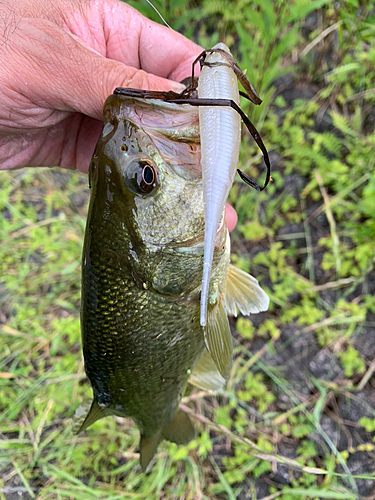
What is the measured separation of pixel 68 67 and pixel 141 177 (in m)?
0.65

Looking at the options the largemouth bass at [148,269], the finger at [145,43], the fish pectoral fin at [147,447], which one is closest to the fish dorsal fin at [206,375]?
the largemouth bass at [148,269]

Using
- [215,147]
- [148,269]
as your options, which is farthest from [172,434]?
[215,147]

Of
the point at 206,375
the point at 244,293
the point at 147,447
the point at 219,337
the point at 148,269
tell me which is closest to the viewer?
the point at 148,269

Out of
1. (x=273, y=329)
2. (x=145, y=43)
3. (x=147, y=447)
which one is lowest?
(x=147, y=447)

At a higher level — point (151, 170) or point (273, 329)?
point (151, 170)

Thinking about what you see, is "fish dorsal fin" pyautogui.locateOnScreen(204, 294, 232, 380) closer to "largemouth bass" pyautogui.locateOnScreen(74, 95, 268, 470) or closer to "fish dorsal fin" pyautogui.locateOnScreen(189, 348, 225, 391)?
"largemouth bass" pyautogui.locateOnScreen(74, 95, 268, 470)

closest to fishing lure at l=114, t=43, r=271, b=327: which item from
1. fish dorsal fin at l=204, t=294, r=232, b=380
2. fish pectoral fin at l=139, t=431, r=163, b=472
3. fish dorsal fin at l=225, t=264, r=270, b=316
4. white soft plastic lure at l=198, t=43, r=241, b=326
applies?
white soft plastic lure at l=198, t=43, r=241, b=326

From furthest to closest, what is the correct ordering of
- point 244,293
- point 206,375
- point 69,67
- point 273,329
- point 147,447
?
1. point 273,329
2. point 206,375
3. point 147,447
4. point 244,293
5. point 69,67

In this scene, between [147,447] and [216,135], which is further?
[147,447]

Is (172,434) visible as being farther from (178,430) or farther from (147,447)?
(147,447)

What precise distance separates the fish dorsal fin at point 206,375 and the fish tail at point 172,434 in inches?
8.1

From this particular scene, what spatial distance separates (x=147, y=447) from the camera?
6.08ft

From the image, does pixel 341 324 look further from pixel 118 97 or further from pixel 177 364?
pixel 118 97

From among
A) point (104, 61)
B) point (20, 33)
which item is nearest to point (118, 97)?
point (104, 61)
